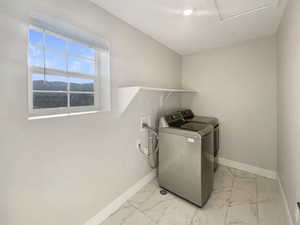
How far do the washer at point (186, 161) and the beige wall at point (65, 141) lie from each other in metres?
0.38

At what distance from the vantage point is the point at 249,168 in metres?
2.53

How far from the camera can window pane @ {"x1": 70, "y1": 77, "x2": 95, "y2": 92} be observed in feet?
4.73

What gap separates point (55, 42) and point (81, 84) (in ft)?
1.38

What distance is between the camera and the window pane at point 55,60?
125cm

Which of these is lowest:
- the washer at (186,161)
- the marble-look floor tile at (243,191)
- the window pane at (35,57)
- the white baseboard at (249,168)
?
the marble-look floor tile at (243,191)

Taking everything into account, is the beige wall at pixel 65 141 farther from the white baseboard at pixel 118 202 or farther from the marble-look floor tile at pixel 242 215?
the marble-look floor tile at pixel 242 215

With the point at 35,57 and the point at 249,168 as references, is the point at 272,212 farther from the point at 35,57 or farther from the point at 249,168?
the point at 35,57

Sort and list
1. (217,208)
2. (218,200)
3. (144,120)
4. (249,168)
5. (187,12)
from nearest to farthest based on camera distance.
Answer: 1. (187,12)
2. (217,208)
3. (218,200)
4. (144,120)
5. (249,168)

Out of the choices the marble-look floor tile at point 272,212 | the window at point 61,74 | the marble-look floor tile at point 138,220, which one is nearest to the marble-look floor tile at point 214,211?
the marble-look floor tile at point 272,212

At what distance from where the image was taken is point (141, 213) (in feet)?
5.55

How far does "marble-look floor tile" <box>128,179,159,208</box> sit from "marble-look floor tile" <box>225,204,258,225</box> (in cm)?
95

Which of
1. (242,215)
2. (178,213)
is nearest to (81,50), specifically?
(178,213)

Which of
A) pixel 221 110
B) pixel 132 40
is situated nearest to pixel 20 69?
pixel 132 40

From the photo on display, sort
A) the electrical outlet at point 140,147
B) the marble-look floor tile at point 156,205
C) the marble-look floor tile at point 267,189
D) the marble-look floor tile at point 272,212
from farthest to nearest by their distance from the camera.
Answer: the electrical outlet at point 140,147 → the marble-look floor tile at point 267,189 → the marble-look floor tile at point 156,205 → the marble-look floor tile at point 272,212
